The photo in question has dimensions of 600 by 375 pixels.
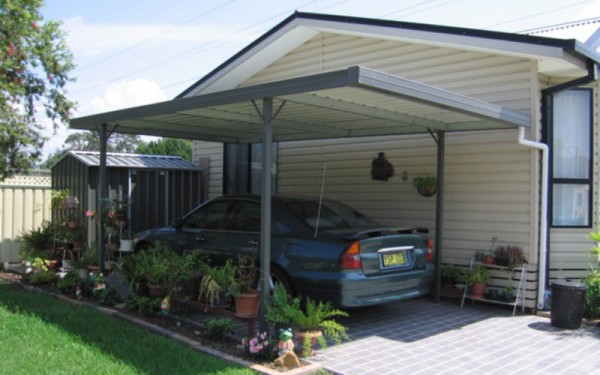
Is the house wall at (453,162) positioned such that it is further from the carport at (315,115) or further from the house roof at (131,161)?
the house roof at (131,161)

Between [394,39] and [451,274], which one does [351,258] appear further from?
[394,39]

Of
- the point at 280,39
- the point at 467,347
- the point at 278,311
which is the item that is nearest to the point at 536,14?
the point at 280,39

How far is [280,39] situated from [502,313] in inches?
242

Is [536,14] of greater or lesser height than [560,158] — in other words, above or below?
above

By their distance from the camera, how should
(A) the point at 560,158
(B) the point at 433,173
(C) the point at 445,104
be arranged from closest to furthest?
(C) the point at 445,104 < (A) the point at 560,158 < (B) the point at 433,173

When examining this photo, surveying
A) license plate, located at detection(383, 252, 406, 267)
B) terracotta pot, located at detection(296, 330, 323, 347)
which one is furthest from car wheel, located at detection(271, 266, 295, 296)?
terracotta pot, located at detection(296, 330, 323, 347)

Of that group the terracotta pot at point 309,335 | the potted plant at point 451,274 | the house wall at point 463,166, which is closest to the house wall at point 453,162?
the house wall at point 463,166

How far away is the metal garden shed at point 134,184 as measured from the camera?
997 centimetres

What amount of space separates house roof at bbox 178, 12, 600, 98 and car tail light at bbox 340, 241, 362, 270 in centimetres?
342

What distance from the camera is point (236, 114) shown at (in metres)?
6.86

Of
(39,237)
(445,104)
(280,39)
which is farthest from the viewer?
(280,39)

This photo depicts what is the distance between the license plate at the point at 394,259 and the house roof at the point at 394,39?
306 centimetres

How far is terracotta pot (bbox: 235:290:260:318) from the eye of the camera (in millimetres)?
5461

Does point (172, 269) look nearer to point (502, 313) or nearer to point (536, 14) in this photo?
point (502, 313)
